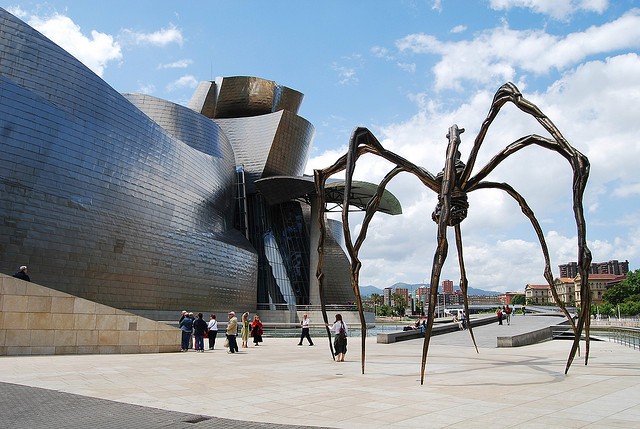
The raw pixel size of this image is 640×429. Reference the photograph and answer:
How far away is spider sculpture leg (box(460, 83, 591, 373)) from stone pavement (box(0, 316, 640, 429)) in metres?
1.39

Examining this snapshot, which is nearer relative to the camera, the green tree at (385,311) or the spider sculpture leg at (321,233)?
the spider sculpture leg at (321,233)

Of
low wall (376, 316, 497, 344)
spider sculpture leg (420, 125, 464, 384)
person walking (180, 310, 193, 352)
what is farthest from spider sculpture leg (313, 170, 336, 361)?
low wall (376, 316, 497, 344)

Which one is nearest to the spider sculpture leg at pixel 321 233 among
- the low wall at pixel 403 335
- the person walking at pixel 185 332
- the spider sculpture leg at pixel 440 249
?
the spider sculpture leg at pixel 440 249

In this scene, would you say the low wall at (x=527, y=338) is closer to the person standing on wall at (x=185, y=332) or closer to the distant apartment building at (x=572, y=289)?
the person standing on wall at (x=185, y=332)

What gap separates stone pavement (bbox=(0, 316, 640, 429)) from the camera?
598 centimetres

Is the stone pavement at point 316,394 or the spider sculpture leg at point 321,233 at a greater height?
the spider sculpture leg at point 321,233

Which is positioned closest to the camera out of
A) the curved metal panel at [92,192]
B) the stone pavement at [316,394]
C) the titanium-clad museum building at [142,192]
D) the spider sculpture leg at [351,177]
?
the stone pavement at [316,394]

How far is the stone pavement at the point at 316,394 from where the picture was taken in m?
5.98

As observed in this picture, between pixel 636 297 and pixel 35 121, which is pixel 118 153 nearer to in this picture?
pixel 35 121

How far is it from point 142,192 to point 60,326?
16737 millimetres

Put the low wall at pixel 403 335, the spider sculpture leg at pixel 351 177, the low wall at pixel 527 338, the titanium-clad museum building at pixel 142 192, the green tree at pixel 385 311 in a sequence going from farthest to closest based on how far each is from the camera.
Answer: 1. the green tree at pixel 385 311
2. the titanium-clad museum building at pixel 142 192
3. the low wall at pixel 403 335
4. the low wall at pixel 527 338
5. the spider sculpture leg at pixel 351 177

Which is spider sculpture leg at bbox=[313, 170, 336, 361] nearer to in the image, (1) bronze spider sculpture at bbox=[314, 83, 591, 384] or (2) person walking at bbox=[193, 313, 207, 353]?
(1) bronze spider sculpture at bbox=[314, 83, 591, 384]

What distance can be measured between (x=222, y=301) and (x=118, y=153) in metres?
14.5

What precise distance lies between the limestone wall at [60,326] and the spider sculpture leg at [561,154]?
10604mm
